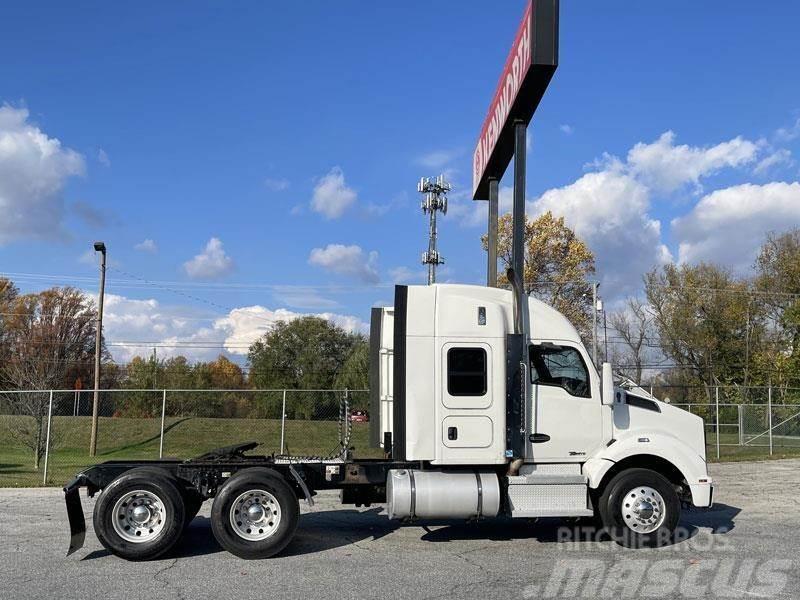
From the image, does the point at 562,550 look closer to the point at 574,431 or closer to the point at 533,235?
the point at 574,431

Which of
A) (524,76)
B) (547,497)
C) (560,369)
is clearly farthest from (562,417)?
(524,76)

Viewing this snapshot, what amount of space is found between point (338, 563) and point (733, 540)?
16.7 feet

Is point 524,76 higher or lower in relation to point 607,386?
higher

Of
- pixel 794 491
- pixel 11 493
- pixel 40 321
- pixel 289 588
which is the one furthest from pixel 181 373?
pixel 289 588

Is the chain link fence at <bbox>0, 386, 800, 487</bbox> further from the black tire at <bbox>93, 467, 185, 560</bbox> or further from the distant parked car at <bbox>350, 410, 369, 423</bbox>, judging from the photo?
the black tire at <bbox>93, 467, 185, 560</bbox>

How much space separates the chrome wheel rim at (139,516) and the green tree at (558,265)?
29826 mm

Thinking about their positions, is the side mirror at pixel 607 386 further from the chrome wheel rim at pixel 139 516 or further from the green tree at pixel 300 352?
the green tree at pixel 300 352

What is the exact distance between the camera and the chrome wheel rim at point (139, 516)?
8.21m

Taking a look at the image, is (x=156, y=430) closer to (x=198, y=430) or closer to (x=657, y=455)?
(x=198, y=430)

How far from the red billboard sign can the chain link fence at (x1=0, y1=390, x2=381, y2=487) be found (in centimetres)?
742

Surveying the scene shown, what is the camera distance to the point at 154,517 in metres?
8.31

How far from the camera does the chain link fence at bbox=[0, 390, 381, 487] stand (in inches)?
791

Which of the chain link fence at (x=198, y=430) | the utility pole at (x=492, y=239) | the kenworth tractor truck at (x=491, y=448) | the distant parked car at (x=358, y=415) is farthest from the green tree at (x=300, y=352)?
the kenworth tractor truck at (x=491, y=448)

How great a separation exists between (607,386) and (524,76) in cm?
436
